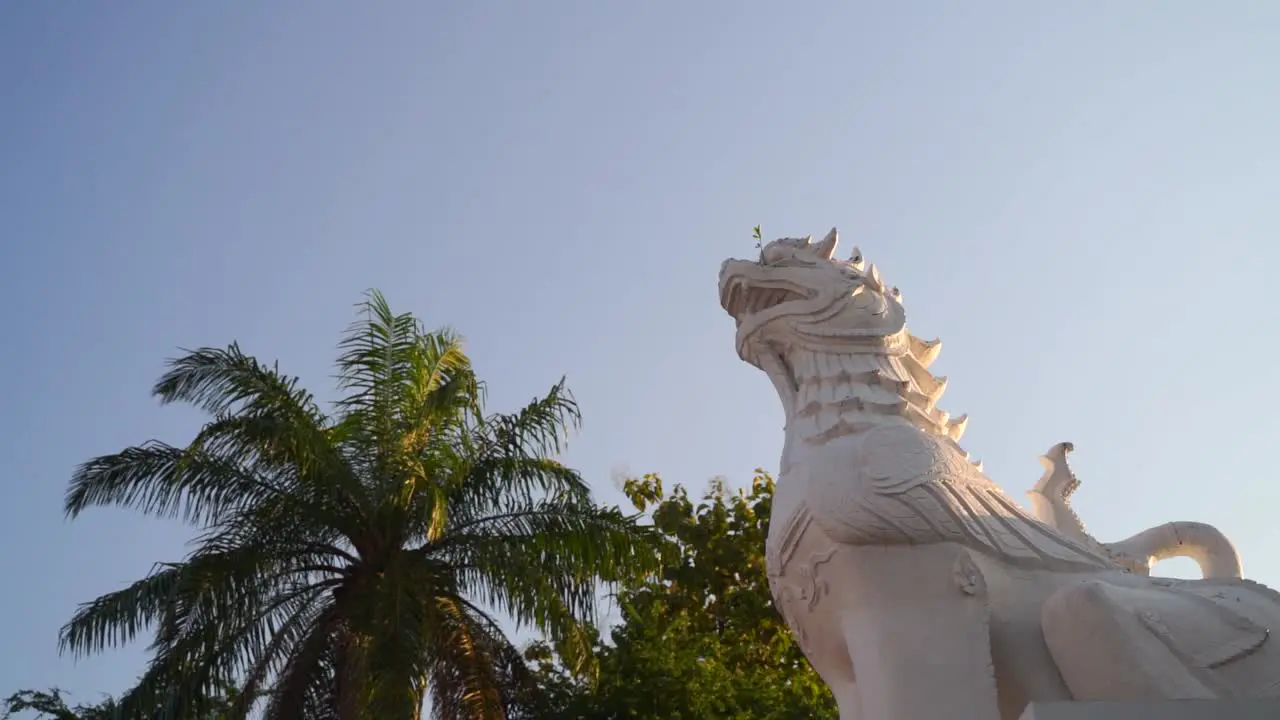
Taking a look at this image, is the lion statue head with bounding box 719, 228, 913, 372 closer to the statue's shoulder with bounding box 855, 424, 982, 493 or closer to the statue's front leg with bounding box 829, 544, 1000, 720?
the statue's shoulder with bounding box 855, 424, 982, 493

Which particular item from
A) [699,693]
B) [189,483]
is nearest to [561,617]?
[699,693]

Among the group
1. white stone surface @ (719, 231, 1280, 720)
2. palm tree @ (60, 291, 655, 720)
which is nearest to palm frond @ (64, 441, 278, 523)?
palm tree @ (60, 291, 655, 720)

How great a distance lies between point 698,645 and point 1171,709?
364 inches

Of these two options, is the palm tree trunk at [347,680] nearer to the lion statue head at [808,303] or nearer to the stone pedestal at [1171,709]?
the lion statue head at [808,303]

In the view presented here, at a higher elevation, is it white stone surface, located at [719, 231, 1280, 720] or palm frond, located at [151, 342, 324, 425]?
palm frond, located at [151, 342, 324, 425]

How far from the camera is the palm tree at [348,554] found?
9586mm

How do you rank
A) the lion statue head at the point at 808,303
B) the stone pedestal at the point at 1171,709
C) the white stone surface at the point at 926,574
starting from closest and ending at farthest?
the stone pedestal at the point at 1171,709, the white stone surface at the point at 926,574, the lion statue head at the point at 808,303

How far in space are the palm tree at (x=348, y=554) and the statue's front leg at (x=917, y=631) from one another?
5218 millimetres

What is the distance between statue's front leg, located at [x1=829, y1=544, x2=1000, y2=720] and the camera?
4672 mm

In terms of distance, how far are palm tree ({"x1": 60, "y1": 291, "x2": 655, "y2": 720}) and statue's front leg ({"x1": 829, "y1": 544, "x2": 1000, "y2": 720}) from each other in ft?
17.1

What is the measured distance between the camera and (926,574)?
16.0ft

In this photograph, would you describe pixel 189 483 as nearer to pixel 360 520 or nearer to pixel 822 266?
pixel 360 520

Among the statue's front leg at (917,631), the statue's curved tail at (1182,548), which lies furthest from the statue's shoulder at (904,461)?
the statue's curved tail at (1182,548)

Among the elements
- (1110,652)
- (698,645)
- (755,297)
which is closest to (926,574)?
(1110,652)
